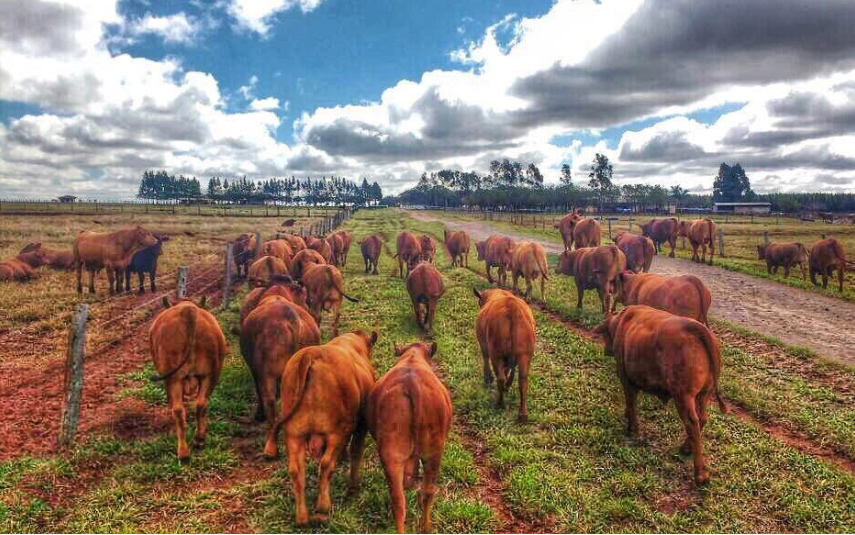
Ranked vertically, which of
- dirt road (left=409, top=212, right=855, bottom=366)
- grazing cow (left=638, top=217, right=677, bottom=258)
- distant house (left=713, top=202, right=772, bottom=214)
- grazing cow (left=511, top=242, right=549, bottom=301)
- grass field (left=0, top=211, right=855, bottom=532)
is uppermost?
distant house (left=713, top=202, right=772, bottom=214)

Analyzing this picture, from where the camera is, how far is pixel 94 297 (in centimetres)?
1501

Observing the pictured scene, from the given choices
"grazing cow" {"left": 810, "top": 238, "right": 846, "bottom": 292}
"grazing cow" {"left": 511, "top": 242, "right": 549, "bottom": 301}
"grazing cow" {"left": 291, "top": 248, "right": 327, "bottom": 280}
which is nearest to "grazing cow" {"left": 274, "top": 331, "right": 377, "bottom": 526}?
Answer: "grazing cow" {"left": 291, "top": 248, "right": 327, "bottom": 280}

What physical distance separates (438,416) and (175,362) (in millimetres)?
3613

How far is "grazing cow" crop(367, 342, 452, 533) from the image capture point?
442 cm

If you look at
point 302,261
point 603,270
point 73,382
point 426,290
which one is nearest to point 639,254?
point 603,270

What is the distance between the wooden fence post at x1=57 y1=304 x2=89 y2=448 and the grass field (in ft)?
0.98

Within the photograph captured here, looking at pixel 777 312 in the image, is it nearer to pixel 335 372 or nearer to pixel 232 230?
pixel 335 372

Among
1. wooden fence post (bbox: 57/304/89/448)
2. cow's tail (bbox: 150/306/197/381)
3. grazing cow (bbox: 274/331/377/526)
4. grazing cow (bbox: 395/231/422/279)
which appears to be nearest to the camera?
grazing cow (bbox: 274/331/377/526)

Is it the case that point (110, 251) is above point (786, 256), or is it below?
above

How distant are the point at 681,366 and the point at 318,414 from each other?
4.27m

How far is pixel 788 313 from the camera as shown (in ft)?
47.0

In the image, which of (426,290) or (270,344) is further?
(426,290)

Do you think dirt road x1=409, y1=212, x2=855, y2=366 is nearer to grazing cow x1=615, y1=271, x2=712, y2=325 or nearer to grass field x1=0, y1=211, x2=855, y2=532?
grass field x1=0, y1=211, x2=855, y2=532

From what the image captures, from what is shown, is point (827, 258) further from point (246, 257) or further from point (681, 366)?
point (246, 257)
